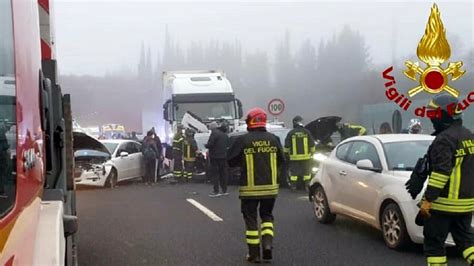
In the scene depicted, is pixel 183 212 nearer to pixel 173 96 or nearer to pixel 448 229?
pixel 448 229

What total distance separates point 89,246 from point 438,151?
4732 millimetres

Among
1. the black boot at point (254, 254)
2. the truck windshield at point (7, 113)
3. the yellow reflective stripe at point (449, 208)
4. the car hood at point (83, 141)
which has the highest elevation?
the truck windshield at point (7, 113)

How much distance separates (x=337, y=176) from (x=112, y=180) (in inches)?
363

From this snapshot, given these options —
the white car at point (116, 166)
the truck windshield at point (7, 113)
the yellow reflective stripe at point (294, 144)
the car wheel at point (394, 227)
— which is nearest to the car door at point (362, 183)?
the car wheel at point (394, 227)

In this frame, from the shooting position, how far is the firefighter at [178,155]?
56.2 ft

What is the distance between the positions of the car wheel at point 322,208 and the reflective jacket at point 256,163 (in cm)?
247

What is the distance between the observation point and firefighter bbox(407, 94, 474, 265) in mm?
4922

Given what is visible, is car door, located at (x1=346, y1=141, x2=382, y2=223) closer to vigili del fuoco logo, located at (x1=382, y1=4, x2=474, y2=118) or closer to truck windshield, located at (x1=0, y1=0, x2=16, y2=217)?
vigili del fuoco logo, located at (x1=382, y1=4, x2=474, y2=118)

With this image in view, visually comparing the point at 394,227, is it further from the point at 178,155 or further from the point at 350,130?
the point at 178,155

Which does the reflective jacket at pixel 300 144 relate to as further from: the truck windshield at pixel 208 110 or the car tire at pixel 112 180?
the truck windshield at pixel 208 110

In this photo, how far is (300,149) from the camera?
13484 millimetres

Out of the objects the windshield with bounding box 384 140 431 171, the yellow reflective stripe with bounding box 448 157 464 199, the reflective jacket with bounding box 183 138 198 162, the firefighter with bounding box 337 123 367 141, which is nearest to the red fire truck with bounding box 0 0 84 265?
the yellow reflective stripe with bounding box 448 157 464 199

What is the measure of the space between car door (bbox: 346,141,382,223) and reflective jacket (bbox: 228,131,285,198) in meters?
1.50

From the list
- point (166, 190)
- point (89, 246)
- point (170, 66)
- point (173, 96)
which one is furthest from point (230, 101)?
point (170, 66)
